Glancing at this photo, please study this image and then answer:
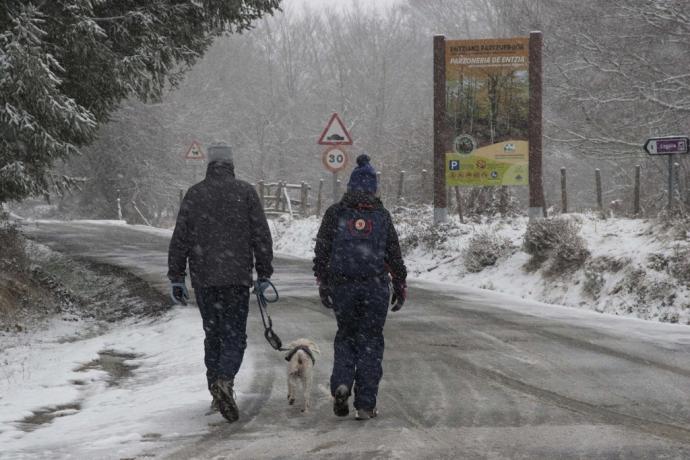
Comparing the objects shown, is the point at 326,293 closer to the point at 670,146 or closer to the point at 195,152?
the point at 670,146

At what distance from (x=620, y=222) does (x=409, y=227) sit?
5.67m

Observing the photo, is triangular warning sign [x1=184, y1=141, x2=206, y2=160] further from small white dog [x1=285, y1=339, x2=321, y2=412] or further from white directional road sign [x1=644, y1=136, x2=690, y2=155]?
small white dog [x1=285, y1=339, x2=321, y2=412]

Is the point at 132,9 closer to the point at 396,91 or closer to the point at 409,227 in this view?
the point at 409,227

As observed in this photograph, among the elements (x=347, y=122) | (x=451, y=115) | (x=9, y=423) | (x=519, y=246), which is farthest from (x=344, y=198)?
(x=347, y=122)

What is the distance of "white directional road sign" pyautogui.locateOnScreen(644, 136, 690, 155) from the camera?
43.6 ft

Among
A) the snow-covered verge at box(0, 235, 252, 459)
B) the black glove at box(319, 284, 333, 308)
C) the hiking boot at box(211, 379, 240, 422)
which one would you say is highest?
the black glove at box(319, 284, 333, 308)

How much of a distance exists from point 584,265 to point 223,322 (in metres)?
8.31

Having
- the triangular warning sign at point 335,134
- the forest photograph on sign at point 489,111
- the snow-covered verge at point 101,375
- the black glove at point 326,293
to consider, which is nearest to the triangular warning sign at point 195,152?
the triangular warning sign at point 335,134

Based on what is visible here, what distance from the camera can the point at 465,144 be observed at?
18531mm

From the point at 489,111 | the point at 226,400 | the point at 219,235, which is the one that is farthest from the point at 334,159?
the point at 226,400

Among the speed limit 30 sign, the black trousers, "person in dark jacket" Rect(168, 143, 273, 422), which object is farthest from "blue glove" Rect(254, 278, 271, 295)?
the speed limit 30 sign

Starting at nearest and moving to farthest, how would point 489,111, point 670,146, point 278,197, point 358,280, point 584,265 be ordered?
point 358,280 < point 670,146 < point 584,265 < point 489,111 < point 278,197

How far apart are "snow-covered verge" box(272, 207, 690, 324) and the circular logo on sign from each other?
157cm

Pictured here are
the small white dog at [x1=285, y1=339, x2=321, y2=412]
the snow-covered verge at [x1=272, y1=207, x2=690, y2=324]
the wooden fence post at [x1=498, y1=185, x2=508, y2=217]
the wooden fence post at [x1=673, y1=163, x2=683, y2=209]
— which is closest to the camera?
the small white dog at [x1=285, y1=339, x2=321, y2=412]
